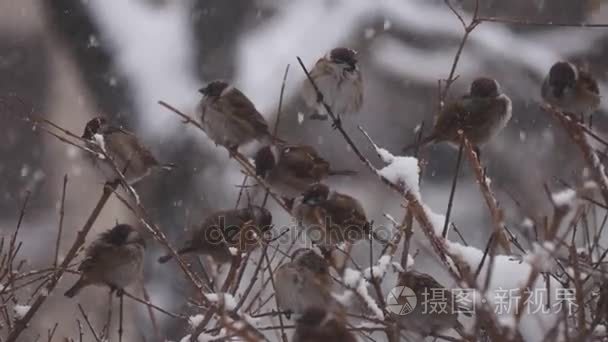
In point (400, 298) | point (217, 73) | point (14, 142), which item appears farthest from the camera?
point (217, 73)

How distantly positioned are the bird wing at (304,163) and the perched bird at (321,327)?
1.47 m

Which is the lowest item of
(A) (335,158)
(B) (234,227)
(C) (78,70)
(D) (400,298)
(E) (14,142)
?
(D) (400,298)

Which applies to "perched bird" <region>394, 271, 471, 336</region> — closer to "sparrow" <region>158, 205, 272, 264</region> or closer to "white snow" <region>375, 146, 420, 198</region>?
"white snow" <region>375, 146, 420, 198</region>

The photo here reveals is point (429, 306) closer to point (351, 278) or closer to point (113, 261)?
point (351, 278)

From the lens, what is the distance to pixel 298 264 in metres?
2.73

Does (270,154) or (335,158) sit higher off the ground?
(335,158)

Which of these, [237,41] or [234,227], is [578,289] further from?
[237,41]

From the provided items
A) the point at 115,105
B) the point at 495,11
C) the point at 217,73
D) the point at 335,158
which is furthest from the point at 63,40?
the point at 495,11

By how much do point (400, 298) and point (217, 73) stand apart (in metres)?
6.64

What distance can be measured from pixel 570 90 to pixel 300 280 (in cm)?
117

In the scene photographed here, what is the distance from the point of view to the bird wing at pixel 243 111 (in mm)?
3664

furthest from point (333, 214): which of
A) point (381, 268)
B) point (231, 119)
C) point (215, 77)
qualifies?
point (215, 77)

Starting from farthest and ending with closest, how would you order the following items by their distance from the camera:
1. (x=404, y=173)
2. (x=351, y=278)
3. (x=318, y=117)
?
(x=318, y=117) → (x=404, y=173) → (x=351, y=278)

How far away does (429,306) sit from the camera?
2715 mm
